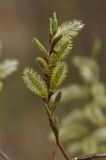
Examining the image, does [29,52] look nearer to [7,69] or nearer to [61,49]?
[7,69]

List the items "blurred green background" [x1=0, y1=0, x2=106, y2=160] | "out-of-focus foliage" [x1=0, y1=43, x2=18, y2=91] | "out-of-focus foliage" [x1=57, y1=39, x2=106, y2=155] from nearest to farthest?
"out-of-focus foliage" [x1=0, y1=43, x2=18, y2=91] < "out-of-focus foliage" [x1=57, y1=39, x2=106, y2=155] < "blurred green background" [x1=0, y1=0, x2=106, y2=160]

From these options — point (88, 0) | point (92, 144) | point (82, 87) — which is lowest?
point (92, 144)

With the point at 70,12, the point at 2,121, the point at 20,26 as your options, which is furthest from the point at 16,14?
the point at 2,121

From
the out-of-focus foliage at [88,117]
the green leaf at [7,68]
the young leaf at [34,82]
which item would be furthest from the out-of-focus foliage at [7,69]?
the out-of-focus foliage at [88,117]

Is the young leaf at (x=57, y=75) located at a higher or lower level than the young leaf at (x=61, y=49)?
lower

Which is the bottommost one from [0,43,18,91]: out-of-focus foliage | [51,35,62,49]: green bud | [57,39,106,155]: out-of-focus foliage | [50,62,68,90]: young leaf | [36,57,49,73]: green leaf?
[57,39,106,155]: out-of-focus foliage

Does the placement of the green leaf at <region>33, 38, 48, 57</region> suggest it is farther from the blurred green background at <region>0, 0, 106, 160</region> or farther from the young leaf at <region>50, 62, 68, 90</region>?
the blurred green background at <region>0, 0, 106, 160</region>

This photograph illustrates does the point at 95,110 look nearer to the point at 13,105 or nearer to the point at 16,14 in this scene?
the point at 13,105

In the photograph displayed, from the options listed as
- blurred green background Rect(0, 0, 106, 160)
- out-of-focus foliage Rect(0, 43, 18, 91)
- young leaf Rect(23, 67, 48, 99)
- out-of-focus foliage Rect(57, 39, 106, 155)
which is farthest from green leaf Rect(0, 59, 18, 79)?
blurred green background Rect(0, 0, 106, 160)

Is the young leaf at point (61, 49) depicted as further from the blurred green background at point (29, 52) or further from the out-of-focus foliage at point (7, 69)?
the blurred green background at point (29, 52)
